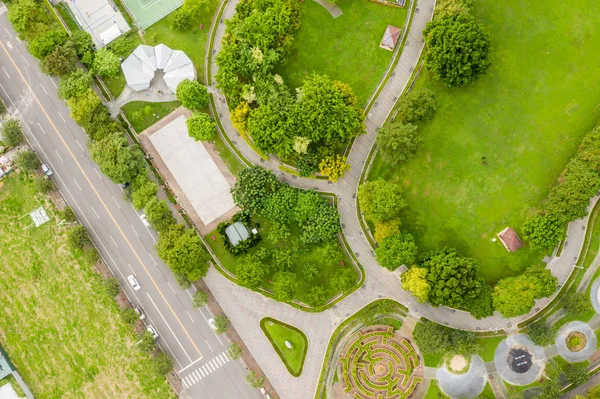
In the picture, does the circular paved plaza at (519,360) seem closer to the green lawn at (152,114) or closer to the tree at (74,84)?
the green lawn at (152,114)

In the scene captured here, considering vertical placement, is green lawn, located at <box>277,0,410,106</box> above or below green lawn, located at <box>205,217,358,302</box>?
above

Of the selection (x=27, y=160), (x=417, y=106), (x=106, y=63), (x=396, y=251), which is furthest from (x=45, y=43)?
(x=396, y=251)

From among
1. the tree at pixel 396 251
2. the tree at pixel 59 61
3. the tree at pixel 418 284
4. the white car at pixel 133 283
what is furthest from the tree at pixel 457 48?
the white car at pixel 133 283

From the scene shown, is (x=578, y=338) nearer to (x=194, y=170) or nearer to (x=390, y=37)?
(x=390, y=37)

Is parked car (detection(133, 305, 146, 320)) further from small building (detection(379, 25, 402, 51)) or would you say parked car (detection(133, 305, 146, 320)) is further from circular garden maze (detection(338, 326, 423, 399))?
small building (detection(379, 25, 402, 51))

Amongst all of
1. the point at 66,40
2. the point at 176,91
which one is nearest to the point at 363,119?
the point at 176,91

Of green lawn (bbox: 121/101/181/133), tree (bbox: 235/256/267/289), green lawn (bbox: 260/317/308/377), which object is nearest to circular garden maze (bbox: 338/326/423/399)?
green lawn (bbox: 260/317/308/377)
